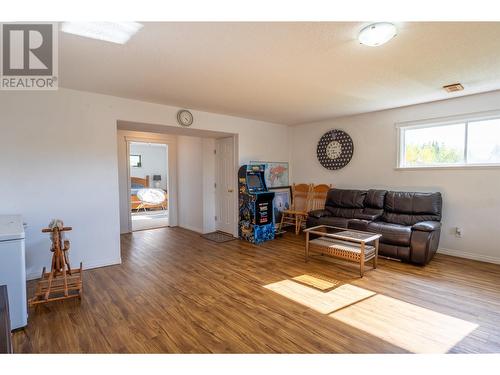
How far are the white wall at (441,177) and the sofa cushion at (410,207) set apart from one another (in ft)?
0.86

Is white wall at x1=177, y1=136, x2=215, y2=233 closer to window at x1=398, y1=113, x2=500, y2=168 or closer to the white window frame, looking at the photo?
the white window frame

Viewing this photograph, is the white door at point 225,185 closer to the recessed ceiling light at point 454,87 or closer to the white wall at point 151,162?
the recessed ceiling light at point 454,87

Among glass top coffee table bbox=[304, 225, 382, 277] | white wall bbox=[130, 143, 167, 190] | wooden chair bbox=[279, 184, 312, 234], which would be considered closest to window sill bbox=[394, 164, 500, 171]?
glass top coffee table bbox=[304, 225, 382, 277]

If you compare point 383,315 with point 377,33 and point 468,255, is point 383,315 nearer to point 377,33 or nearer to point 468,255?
point 377,33

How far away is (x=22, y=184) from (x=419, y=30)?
428 cm

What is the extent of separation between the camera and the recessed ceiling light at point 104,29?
190 cm

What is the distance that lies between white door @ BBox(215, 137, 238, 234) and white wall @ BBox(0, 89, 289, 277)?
1.64m

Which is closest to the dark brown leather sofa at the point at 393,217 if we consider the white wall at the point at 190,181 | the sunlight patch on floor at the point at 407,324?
the sunlight patch on floor at the point at 407,324

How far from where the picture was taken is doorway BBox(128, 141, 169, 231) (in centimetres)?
899

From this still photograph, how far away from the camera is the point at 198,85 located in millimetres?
3248

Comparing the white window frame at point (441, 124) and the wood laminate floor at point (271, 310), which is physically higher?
the white window frame at point (441, 124)
